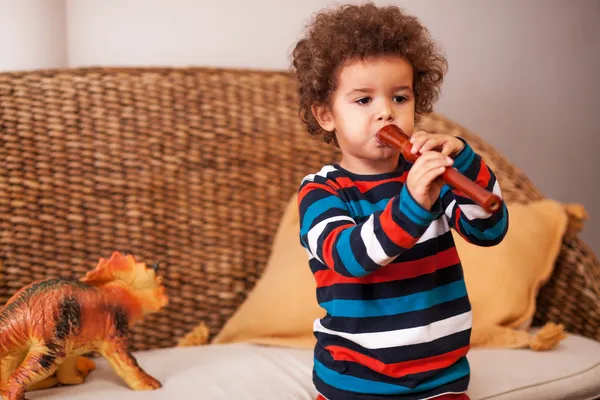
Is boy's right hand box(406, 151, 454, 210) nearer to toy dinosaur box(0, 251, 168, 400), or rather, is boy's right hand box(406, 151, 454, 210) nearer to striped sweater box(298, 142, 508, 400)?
striped sweater box(298, 142, 508, 400)

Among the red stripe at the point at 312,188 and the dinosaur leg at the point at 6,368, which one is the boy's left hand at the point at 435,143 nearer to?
the red stripe at the point at 312,188

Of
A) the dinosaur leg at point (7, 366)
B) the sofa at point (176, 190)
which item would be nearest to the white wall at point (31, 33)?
the sofa at point (176, 190)

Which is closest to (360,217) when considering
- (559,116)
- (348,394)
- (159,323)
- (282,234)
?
(348,394)

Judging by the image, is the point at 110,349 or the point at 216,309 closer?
the point at 110,349

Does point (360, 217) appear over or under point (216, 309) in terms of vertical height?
over

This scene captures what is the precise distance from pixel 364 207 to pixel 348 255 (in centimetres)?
14

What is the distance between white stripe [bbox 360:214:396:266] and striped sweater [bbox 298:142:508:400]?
0.22ft

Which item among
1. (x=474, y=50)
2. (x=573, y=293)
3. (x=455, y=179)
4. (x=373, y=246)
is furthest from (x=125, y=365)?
(x=474, y=50)

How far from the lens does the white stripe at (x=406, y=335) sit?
96 cm

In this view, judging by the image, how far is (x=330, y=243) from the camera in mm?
893

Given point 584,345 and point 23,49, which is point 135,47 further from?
point 584,345

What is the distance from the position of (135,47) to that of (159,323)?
0.72 m

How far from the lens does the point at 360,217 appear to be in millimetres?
983

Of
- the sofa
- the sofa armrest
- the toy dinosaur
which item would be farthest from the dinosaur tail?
the sofa armrest
